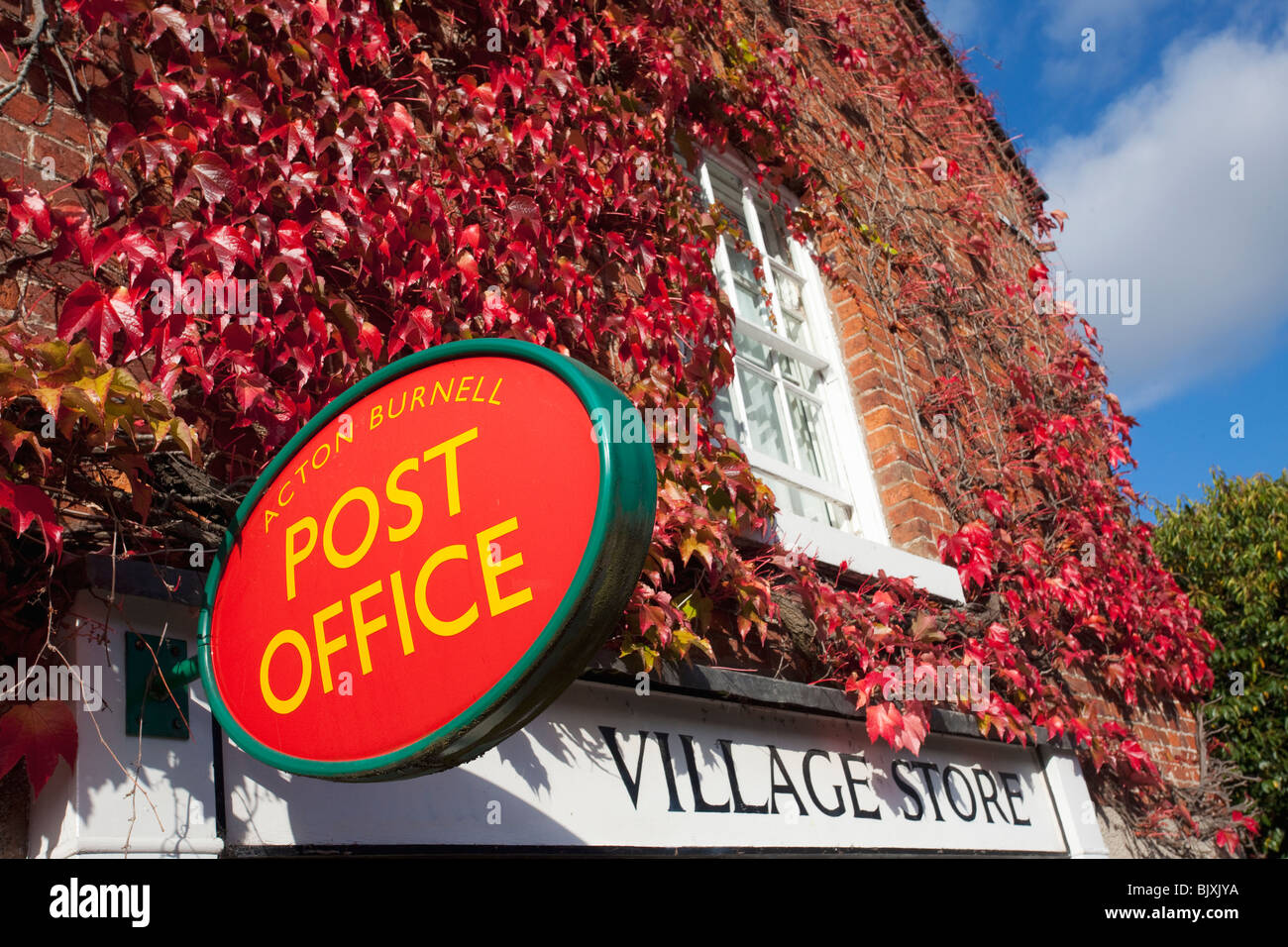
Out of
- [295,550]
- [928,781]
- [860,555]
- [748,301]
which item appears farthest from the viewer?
[748,301]

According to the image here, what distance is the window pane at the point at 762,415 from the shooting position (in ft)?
15.2

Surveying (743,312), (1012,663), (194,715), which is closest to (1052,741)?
(1012,663)

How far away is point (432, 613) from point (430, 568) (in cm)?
7

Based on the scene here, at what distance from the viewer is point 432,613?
5.45 ft

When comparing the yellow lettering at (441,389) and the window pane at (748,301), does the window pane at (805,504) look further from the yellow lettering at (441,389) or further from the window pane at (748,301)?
the yellow lettering at (441,389)

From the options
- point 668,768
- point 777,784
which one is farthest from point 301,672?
point 777,784

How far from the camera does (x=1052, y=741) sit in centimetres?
491

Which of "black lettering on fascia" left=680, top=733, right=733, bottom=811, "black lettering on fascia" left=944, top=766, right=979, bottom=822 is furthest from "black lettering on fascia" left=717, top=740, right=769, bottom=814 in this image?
"black lettering on fascia" left=944, top=766, right=979, bottom=822

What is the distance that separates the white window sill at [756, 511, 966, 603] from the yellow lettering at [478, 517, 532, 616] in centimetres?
225

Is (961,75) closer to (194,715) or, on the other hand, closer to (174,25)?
(174,25)

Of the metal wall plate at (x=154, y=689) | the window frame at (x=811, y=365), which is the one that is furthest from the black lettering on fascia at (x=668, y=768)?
the window frame at (x=811, y=365)

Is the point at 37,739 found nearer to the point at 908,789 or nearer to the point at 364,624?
the point at 364,624

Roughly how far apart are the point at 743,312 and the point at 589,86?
4.16 feet

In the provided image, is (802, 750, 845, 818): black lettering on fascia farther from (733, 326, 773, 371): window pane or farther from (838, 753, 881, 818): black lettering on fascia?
(733, 326, 773, 371): window pane
